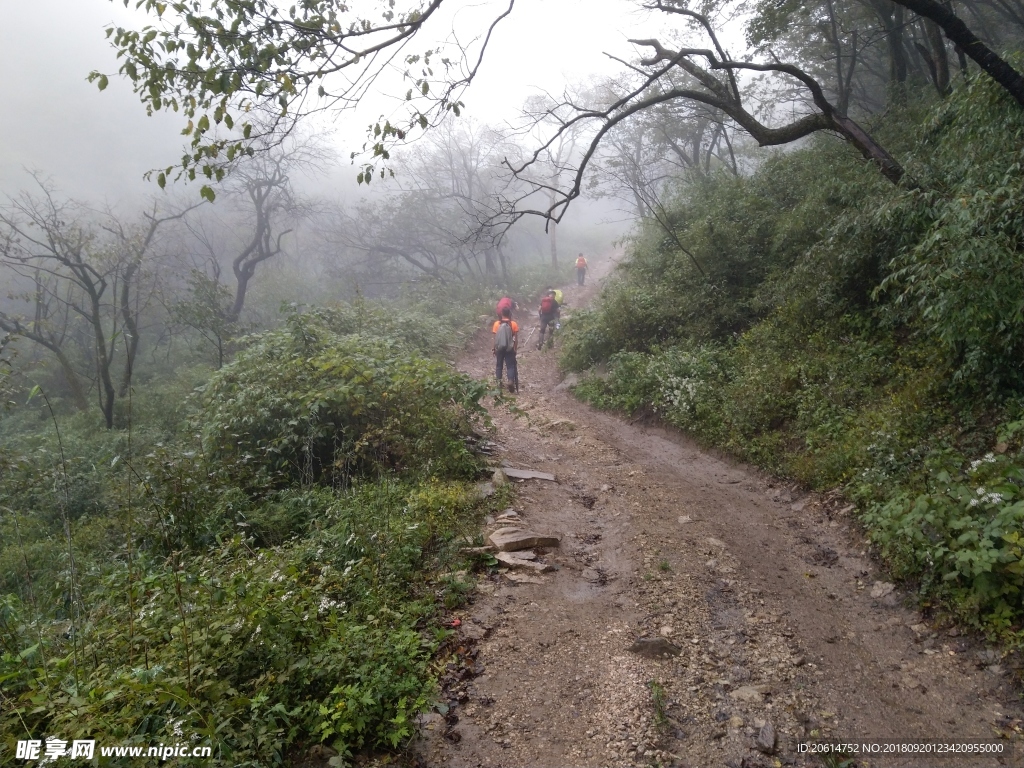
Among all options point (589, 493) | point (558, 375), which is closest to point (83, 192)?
point (558, 375)

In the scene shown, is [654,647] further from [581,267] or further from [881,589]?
[581,267]

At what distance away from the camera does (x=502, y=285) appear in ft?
93.1

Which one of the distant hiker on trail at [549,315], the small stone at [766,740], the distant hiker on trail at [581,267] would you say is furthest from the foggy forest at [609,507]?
the distant hiker on trail at [581,267]

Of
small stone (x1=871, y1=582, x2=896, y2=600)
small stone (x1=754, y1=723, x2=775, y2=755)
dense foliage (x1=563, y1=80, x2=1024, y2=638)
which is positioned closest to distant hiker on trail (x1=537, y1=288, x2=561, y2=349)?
dense foliage (x1=563, y1=80, x2=1024, y2=638)

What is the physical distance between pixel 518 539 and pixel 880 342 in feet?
18.3

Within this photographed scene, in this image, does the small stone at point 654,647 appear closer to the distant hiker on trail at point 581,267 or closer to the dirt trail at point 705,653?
the dirt trail at point 705,653

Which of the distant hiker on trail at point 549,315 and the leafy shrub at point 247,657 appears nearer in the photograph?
the leafy shrub at point 247,657

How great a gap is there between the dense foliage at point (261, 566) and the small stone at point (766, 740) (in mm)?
1751

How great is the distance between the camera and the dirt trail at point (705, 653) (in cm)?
303

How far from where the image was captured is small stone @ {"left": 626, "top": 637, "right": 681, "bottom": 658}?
147 inches

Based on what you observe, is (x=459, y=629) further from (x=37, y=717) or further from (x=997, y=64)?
(x=997, y=64)

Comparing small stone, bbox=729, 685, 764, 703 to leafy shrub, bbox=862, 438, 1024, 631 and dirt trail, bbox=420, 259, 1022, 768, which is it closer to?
dirt trail, bbox=420, 259, 1022, 768

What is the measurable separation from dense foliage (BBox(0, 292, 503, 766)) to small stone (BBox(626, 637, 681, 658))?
1.32m

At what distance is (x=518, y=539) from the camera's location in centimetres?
525
